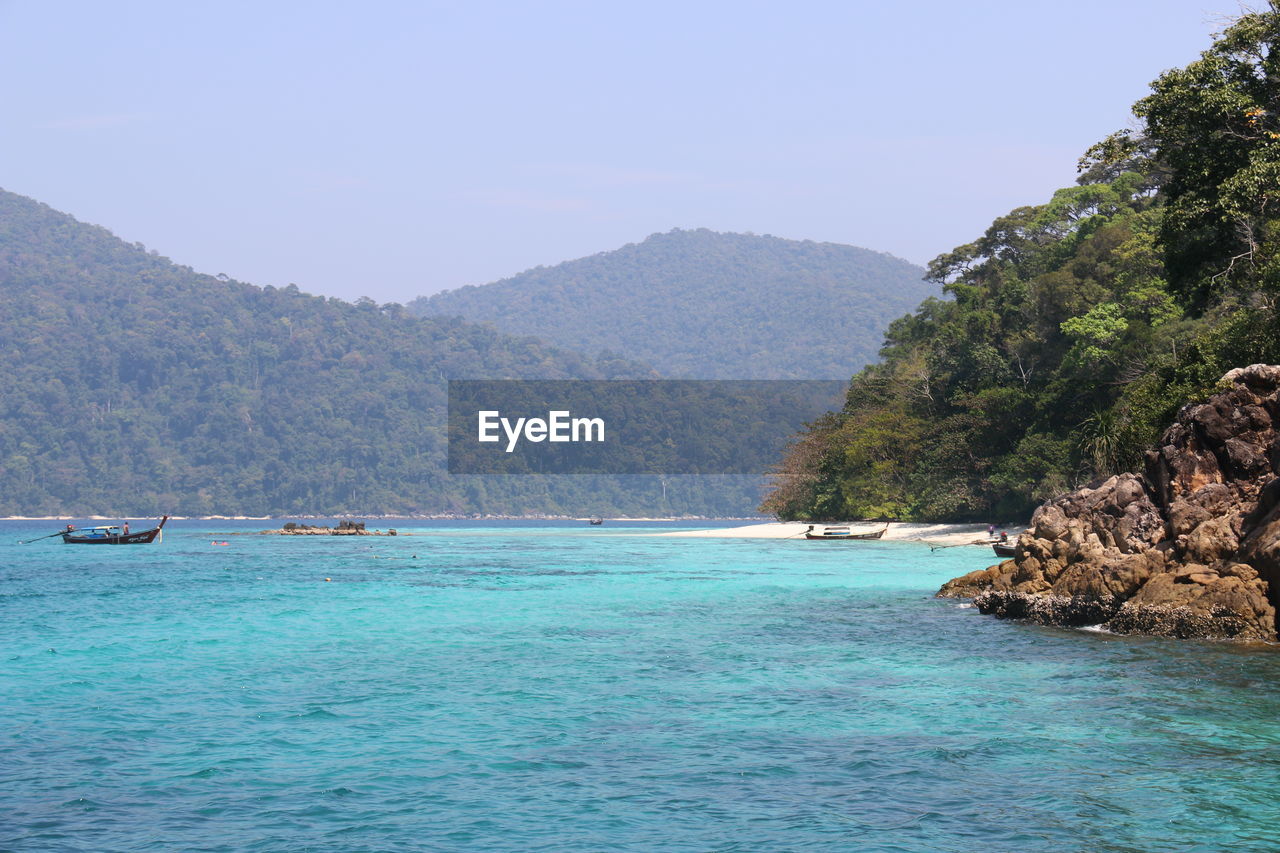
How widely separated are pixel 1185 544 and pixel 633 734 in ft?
49.8

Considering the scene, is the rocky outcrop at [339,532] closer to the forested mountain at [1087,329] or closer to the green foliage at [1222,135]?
the forested mountain at [1087,329]

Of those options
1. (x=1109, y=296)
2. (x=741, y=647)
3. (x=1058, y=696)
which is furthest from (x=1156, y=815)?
(x=1109, y=296)

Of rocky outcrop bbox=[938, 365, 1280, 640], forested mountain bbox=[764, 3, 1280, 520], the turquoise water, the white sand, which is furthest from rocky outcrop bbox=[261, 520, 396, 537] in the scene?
rocky outcrop bbox=[938, 365, 1280, 640]

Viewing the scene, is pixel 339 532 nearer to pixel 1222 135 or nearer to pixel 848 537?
pixel 848 537

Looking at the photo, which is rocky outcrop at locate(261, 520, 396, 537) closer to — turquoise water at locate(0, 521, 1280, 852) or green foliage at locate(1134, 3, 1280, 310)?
turquoise water at locate(0, 521, 1280, 852)

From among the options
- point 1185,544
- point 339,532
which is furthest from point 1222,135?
point 339,532

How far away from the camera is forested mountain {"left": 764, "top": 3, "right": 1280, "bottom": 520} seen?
33406mm

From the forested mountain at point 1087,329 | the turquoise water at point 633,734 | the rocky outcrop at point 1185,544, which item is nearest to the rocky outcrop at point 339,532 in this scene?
the forested mountain at point 1087,329

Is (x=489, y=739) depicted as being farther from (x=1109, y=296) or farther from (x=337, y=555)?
(x=1109, y=296)

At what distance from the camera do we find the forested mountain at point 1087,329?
33406mm

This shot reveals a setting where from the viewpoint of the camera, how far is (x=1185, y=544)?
25484 mm

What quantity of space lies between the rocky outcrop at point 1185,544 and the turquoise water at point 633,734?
0.98 m

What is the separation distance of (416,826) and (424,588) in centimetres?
3274

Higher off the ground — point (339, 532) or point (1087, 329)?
point (1087, 329)
